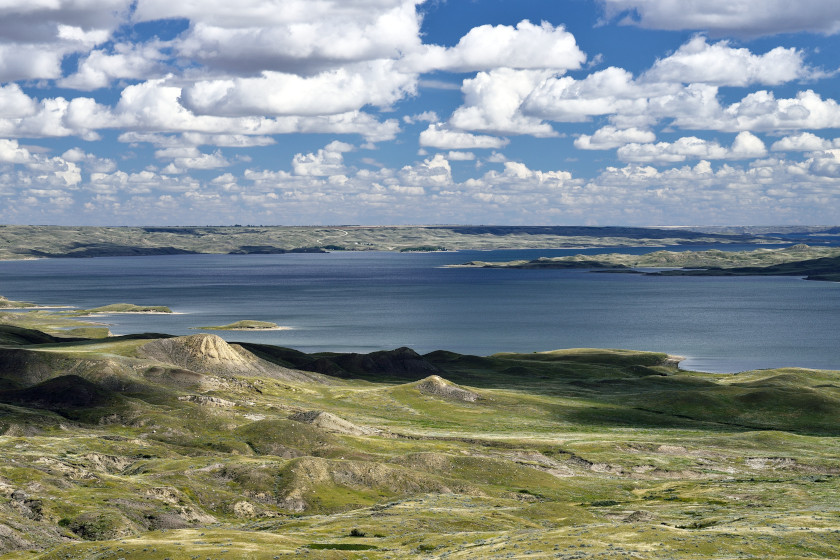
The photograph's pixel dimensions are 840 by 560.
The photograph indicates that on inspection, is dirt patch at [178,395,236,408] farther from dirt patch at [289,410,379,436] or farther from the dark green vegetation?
dirt patch at [289,410,379,436]

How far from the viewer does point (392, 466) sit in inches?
4557

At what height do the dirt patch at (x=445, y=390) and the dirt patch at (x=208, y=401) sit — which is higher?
the dirt patch at (x=208, y=401)

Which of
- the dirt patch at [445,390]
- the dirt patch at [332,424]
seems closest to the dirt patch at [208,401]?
the dirt patch at [332,424]

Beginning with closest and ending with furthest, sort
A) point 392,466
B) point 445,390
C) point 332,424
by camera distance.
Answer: point 392,466
point 332,424
point 445,390

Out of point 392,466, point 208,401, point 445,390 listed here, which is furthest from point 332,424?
point 445,390

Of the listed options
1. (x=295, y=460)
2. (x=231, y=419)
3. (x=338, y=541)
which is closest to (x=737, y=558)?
(x=338, y=541)

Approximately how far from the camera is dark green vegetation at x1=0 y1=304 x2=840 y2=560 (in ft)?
253

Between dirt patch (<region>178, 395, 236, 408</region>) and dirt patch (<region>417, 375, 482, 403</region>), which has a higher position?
dirt patch (<region>178, 395, 236, 408</region>)

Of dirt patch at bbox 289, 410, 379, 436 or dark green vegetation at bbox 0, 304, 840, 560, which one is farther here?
dirt patch at bbox 289, 410, 379, 436

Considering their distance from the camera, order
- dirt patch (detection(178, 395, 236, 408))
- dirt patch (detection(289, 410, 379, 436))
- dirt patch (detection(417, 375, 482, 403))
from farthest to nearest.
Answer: dirt patch (detection(417, 375, 482, 403)), dirt patch (detection(178, 395, 236, 408)), dirt patch (detection(289, 410, 379, 436))

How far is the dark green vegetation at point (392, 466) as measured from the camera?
7709cm

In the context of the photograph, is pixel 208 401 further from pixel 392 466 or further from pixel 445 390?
pixel 392 466

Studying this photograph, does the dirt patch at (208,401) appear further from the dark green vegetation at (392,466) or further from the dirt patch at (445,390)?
the dirt patch at (445,390)

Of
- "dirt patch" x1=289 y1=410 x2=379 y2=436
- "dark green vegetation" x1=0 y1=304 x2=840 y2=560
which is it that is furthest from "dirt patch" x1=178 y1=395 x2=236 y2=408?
"dirt patch" x1=289 y1=410 x2=379 y2=436
